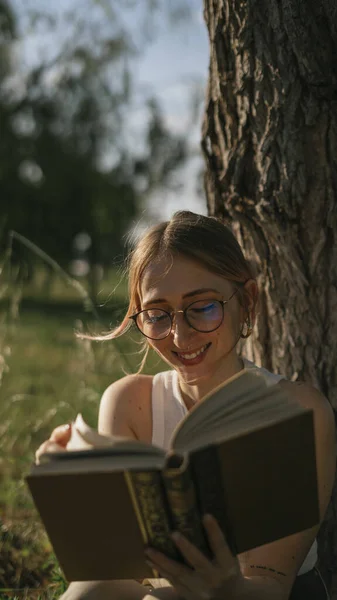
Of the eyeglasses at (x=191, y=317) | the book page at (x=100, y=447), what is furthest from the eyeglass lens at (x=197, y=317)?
the book page at (x=100, y=447)

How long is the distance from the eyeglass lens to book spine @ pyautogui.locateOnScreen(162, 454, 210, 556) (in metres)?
0.61

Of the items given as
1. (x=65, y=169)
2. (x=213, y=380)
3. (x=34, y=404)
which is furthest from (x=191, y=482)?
(x=65, y=169)

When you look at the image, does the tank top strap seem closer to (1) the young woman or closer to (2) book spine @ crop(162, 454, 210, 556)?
(1) the young woman

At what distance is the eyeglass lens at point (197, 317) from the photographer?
2086 millimetres

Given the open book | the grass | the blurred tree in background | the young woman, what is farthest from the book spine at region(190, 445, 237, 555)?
the blurred tree in background

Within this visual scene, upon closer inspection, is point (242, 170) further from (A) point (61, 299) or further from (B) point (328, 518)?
(A) point (61, 299)

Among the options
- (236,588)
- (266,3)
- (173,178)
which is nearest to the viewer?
(236,588)

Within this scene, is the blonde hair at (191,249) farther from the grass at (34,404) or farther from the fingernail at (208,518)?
the fingernail at (208,518)

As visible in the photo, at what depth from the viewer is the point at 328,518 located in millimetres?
2658

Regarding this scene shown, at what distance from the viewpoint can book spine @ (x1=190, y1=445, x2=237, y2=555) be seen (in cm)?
151

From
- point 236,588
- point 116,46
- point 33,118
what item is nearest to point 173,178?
point 33,118

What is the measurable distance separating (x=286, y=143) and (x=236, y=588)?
4.85 ft

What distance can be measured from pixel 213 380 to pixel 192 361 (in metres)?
0.14

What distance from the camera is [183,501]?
154 cm
